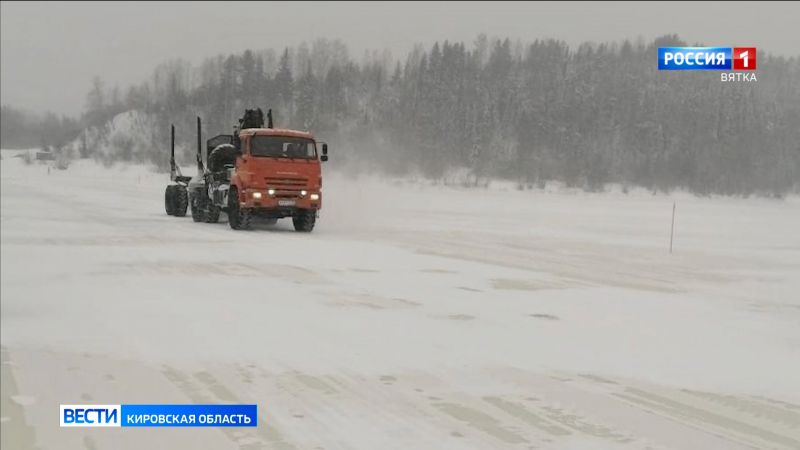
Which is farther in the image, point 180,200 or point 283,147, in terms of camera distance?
point 180,200

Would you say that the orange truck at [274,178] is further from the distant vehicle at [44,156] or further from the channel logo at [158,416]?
the distant vehicle at [44,156]

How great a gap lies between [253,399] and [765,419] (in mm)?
3268

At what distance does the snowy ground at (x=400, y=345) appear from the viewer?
4.05 meters

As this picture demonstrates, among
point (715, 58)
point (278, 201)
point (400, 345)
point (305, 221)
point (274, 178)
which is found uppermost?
point (715, 58)

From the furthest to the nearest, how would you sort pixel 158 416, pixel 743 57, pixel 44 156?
pixel 44 156 → pixel 743 57 → pixel 158 416

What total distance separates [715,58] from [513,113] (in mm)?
77003

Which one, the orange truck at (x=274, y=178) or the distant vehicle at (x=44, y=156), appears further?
the distant vehicle at (x=44, y=156)

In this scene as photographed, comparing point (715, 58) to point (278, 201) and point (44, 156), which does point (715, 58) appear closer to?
point (278, 201)

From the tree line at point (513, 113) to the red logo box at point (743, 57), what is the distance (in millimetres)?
5110

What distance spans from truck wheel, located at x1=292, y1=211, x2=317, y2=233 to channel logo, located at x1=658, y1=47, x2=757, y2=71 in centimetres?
906

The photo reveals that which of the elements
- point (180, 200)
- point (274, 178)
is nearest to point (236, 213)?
point (274, 178)

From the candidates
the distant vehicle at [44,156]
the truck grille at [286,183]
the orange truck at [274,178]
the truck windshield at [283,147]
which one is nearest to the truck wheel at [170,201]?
the orange truck at [274,178]

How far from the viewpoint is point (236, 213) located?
17.8 meters

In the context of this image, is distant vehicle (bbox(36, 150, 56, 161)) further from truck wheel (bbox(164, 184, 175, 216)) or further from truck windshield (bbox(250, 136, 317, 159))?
truck windshield (bbox(250, 136, 317, 159))
